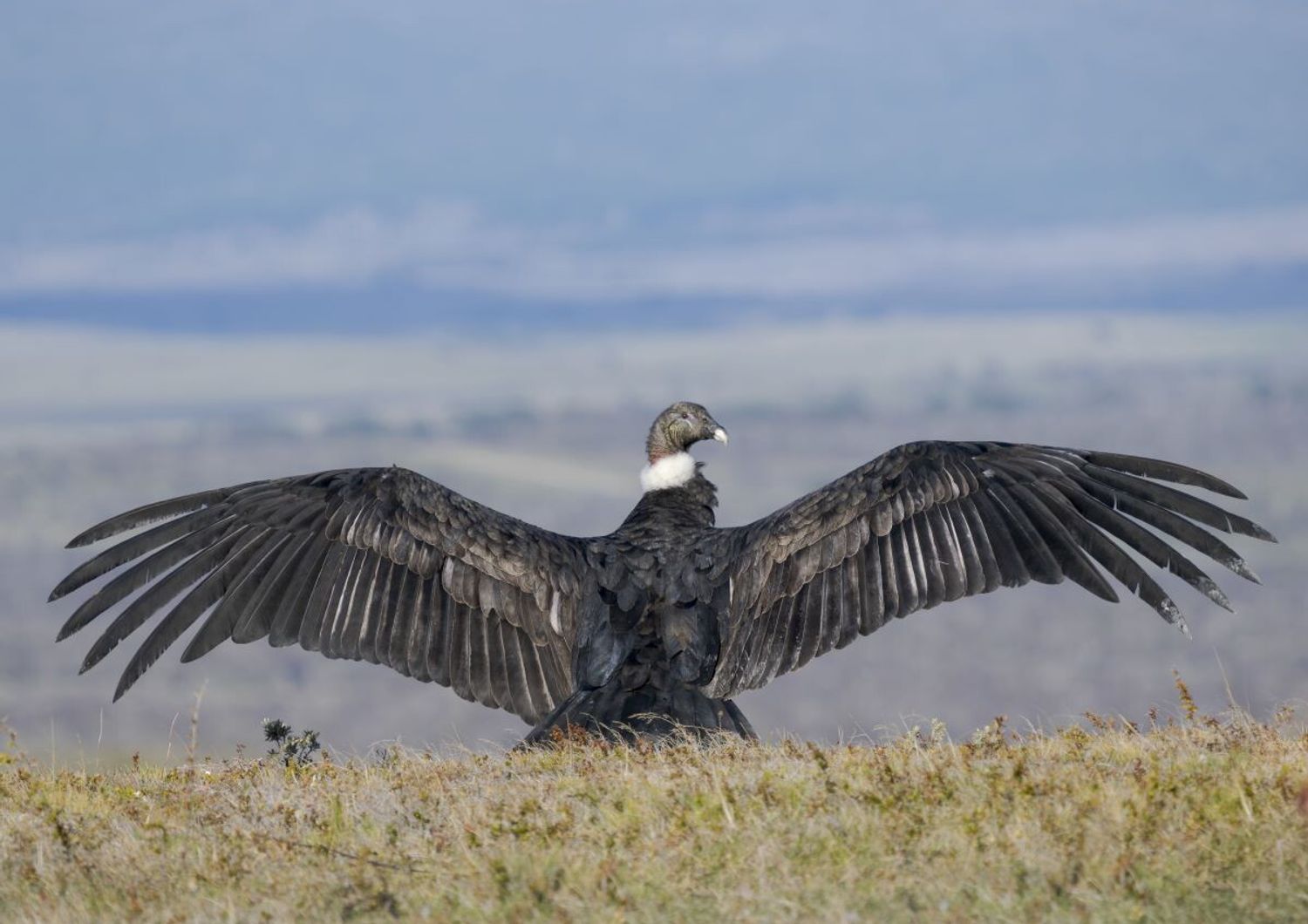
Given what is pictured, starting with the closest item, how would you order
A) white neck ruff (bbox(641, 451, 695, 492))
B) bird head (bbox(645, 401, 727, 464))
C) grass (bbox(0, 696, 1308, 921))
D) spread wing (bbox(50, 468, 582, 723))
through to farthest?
grass (bbox(0, 696, 1308, 921))
spread wing (bbox(50, 468, 582, 723))
white neck ruff (bbox(641, 451, 695, 492))
bird head (bbox(645, 401, 727, 464))

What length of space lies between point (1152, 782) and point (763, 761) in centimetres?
241

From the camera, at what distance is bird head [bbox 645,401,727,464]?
13.5 m

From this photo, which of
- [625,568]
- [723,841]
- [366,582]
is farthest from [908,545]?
[723,841]

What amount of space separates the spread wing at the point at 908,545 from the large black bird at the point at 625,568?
2 cm

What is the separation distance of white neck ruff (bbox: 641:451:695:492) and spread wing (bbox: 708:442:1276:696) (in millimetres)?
1552

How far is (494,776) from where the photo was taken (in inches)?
373

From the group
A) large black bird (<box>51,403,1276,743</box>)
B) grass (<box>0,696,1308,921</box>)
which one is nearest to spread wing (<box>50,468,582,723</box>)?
large black bird (<box>51,403,1276,743</box>)

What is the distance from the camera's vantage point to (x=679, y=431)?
13555 mm

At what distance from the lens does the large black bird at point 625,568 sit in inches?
437

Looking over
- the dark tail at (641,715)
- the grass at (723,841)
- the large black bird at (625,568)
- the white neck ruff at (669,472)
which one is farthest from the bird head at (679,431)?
the grass at (723,841)

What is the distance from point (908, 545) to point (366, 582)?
4.35 meters

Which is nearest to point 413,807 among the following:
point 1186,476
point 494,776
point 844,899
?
point 494,776

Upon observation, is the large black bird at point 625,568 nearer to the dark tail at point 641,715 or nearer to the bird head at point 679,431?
the dark tail at point 641,715

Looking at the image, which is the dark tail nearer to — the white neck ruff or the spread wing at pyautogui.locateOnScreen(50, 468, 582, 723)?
the spread wing at pyautogui.locateOnScreen(50, 468, 582, 723)
